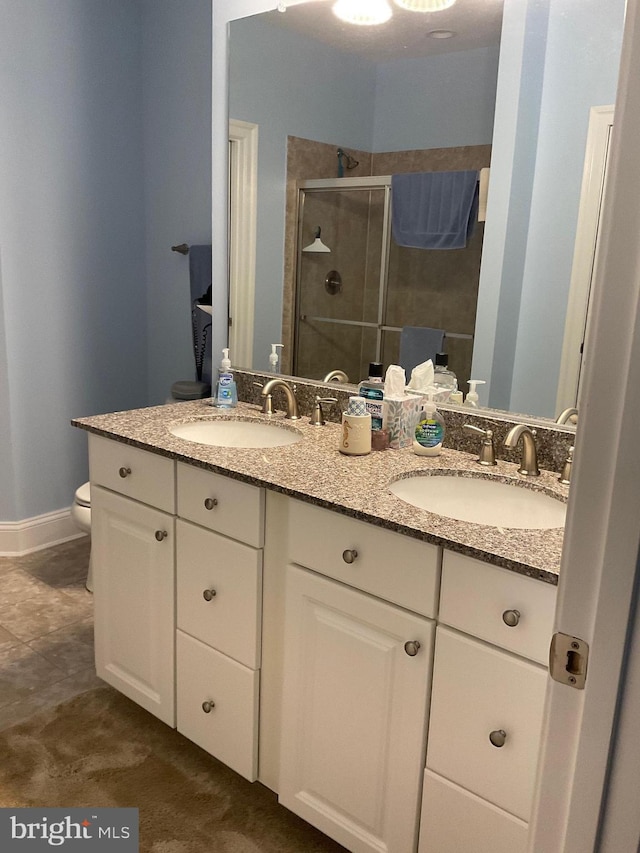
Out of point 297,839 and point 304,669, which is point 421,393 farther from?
point 297,839

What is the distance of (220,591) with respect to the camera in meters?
1.76

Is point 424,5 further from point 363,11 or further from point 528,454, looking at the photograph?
point 528,454

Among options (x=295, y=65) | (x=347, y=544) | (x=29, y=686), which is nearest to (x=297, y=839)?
(x=347, y=544)

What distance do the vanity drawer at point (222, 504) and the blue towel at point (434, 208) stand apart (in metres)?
0.79

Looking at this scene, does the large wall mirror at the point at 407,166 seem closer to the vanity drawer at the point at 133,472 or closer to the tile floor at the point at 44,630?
the vanity drawer at the point at 133,472

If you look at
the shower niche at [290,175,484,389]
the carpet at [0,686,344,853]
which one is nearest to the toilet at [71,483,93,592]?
the carpet at [0,686,344,853]

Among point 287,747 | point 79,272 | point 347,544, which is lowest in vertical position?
point 287,747

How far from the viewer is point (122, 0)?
3.02 metres

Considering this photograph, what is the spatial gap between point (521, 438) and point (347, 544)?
539 mm

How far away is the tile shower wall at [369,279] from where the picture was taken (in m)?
1.87

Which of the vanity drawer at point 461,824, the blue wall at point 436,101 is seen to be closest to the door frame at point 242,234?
the blue wall at point 436,101

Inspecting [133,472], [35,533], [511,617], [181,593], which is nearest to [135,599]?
[181,593]

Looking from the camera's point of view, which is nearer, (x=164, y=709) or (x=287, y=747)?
(x=287, y=747)

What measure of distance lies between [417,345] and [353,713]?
3.08 ft
